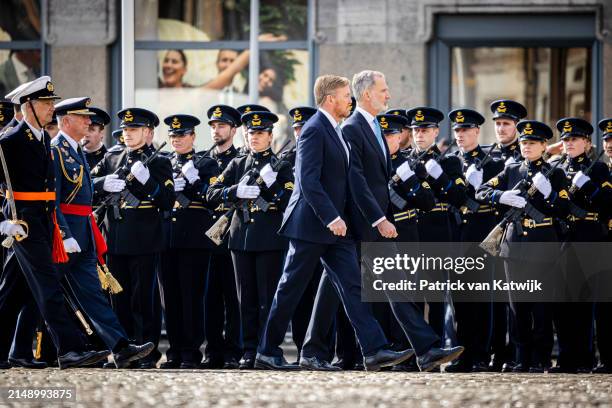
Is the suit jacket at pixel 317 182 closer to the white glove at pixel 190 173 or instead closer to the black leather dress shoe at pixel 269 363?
the black leather dress shoe at pixel 269 363

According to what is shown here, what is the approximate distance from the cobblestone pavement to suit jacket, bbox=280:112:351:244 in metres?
0.93

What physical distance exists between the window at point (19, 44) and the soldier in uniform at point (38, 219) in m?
5.63

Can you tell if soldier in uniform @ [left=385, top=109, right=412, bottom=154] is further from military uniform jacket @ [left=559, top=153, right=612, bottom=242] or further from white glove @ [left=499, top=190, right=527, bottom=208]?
military uniform jacket @ [left=559, top=153, right=612, bottom=242]

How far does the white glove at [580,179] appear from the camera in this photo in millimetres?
12000

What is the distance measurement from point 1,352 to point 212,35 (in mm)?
5735

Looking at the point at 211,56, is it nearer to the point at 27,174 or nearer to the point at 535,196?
the point at 535,196

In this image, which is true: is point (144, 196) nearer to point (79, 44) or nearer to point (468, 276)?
point (468, 276)

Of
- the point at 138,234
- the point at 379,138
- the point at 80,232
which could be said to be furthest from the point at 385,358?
the point at 138,234

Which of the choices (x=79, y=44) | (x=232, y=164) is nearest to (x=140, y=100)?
(x=79, y=44)

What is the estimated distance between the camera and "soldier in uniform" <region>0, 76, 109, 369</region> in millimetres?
10328

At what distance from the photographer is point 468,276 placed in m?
12.3

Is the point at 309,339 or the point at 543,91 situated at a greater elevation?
the point at 543,91

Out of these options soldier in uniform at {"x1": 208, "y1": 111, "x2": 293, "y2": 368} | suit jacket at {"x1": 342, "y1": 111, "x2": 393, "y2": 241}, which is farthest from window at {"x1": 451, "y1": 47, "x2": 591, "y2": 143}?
suit jacket at {"x1": 342, "y1": 111, "x2": 393, "y2": 241}

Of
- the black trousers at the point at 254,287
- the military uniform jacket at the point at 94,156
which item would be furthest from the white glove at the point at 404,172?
the military uniform jacket at the point at 94,156
